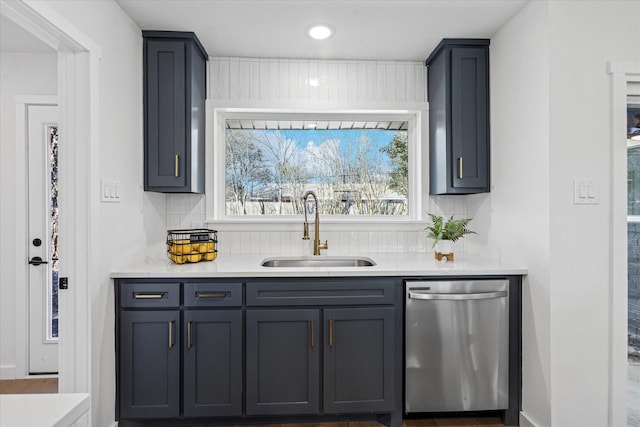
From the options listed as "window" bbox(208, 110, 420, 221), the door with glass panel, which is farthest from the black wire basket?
the door with glass panel

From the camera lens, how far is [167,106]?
101 inches

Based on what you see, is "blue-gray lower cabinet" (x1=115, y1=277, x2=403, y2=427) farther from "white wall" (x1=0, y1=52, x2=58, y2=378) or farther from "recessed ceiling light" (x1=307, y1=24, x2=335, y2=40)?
"recessed ceiling light" (x1=307, y1=24, x2=335, y2=40)

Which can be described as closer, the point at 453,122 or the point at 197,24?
the point at 197,24

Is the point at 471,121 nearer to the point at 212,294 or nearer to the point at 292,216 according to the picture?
the point at 292,216

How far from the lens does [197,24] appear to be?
2.45 meters

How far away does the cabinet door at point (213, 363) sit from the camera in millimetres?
2162

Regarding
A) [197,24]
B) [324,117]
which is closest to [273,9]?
[197,24]

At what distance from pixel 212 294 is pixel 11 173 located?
198cm

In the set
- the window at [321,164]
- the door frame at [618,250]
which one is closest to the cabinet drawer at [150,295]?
the window at [321,164]

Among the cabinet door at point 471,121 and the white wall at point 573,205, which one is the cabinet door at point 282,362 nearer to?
the white wall at point 573,205

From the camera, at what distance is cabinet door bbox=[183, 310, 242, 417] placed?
2.16m

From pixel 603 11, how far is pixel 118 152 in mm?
2769

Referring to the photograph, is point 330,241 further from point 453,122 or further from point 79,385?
point 79,385

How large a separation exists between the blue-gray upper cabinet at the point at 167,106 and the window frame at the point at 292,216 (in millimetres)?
360
